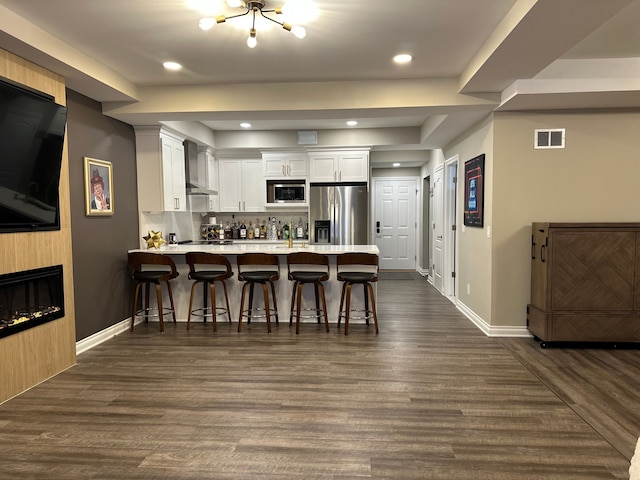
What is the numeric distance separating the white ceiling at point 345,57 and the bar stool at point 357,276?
1.58 meters

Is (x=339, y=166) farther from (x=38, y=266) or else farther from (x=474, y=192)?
(x=38, y=266)

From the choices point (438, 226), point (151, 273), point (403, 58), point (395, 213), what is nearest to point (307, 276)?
point (151, 273)

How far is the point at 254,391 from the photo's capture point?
9.87ft

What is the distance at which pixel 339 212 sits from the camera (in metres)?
6.65

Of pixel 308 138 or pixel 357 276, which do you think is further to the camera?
pixel 308 138

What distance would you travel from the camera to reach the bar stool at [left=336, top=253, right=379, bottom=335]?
436cm

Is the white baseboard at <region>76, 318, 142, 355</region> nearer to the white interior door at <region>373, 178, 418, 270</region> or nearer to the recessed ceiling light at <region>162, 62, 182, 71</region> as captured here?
the recessed ceiling light at <region>162, 62, 182, 71</region>

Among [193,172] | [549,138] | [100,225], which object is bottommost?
[100,225]

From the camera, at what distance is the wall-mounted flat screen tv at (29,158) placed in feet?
9.09

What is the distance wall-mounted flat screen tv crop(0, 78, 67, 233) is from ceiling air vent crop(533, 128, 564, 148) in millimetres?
4512

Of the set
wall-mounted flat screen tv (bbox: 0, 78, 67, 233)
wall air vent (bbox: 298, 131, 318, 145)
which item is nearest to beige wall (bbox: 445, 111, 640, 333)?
wall air vent (bbox: 298, 131, 318, 145)

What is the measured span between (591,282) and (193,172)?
525cm

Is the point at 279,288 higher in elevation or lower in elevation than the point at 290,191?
lower

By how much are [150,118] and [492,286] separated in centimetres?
425
